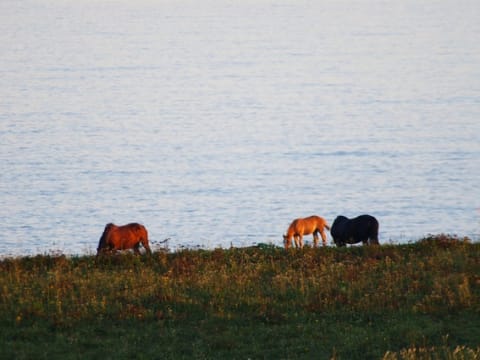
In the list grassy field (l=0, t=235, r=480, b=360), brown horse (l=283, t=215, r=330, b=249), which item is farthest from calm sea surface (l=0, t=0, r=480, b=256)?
grassy field (l=0, t=235, r=480, b=360)

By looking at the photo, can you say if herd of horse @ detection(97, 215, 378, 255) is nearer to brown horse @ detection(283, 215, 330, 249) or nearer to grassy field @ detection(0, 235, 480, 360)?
brown horse @ detection(283, 215, 330, 249)

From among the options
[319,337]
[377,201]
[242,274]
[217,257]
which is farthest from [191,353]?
[377,201]

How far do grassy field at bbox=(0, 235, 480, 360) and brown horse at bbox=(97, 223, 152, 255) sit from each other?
1.00m

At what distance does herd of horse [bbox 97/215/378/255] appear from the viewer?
77.6 feet

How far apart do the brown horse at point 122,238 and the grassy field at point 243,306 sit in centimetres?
100

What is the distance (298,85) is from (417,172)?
51148mm

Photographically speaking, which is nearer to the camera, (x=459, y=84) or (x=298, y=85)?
(x=459, y=84)

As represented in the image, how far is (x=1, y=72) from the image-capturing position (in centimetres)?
11238

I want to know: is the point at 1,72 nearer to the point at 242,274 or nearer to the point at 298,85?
the point at 298,85

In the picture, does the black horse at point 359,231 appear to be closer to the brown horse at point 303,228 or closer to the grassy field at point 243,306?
the brown horse at point 303,228

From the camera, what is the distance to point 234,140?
74000 millimetres

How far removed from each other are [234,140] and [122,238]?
50.5 meters

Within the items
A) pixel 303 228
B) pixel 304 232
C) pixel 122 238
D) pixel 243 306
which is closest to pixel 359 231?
pixel 303 228

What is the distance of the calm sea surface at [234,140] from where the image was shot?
48312 mm
